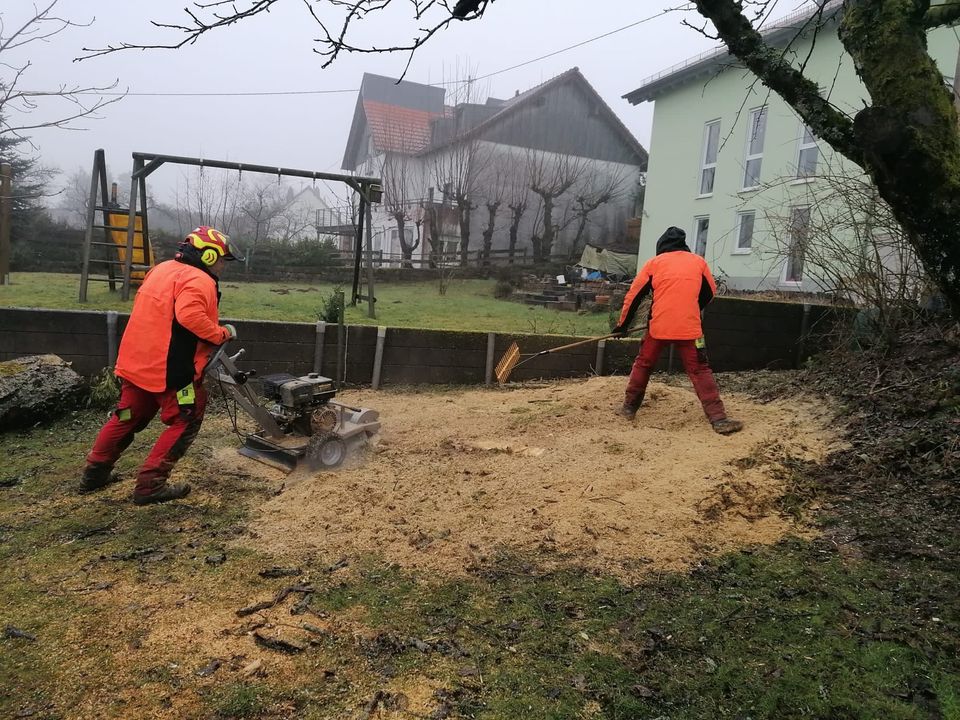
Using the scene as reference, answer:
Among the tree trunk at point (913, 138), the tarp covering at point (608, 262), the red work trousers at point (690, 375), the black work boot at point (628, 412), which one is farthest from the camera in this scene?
the tarp covering at point (608, 262)

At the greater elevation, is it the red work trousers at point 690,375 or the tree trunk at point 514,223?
the tree trunk at point 514,223

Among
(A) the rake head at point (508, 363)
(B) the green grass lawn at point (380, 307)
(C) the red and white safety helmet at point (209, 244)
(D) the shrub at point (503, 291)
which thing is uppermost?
(C) the red and white safety helmet at point (209, 244)

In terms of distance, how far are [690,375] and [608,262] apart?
1629 cm

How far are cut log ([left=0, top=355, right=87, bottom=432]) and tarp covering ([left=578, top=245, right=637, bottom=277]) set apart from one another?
1644 centimetres

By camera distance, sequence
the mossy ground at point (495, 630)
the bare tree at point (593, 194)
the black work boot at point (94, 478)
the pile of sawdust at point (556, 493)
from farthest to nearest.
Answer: the bare tree at point (593, 194), the black work boot at point (94, 478), the pile of sawdust at point (556, 493), the mossy ground at point (495, 630)

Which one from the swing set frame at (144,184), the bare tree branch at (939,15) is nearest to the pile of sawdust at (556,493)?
the bare tree branch at (939,15)

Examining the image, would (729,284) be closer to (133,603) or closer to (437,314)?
(437,314)

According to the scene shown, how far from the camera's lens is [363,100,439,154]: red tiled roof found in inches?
1177

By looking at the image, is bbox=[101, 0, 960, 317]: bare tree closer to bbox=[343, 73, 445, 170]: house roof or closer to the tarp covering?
the tarp covering

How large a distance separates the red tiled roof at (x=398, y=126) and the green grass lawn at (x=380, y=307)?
15102 millimetres

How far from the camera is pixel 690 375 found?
5.54m

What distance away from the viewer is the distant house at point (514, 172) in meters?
24.5

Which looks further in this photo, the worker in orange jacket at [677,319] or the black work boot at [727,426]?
the worker in orange jacket at [677,319]

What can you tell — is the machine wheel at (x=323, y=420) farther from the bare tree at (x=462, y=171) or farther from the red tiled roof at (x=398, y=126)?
the red tiled roof at (x=398, y=126)
